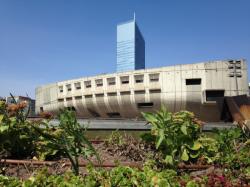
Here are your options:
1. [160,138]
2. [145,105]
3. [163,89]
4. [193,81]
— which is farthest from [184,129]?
[145,105]

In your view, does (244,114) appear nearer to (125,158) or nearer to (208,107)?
(125,158)

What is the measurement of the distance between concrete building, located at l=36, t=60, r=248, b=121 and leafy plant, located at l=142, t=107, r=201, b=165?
5781cm

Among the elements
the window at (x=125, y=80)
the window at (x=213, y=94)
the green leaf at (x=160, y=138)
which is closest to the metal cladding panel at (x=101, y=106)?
the window at (x=125, y=80)

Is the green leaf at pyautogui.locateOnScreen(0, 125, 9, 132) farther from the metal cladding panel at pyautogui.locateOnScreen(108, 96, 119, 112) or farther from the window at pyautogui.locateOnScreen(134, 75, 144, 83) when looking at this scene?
the metal cladding panel at pyautogui.locateOnScreen(108, 96, 119, 112)

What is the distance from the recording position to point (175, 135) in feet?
20.0

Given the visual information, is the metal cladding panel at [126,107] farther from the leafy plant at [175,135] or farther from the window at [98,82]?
the leafy plant at [175,135]

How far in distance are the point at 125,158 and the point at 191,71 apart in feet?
211

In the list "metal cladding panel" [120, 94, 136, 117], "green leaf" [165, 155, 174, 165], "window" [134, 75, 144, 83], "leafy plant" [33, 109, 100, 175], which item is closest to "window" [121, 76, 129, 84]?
"window" [134, 75, 144, 83]

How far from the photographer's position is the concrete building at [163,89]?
225 ft

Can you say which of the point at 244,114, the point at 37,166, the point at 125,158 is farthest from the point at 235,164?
the point at 244,114

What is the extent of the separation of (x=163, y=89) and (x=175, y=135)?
220ft

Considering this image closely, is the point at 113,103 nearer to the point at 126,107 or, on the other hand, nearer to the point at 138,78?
the point at 126,107

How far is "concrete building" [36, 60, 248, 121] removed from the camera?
68688mm

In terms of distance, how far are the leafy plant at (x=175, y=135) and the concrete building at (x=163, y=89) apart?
5781cm
